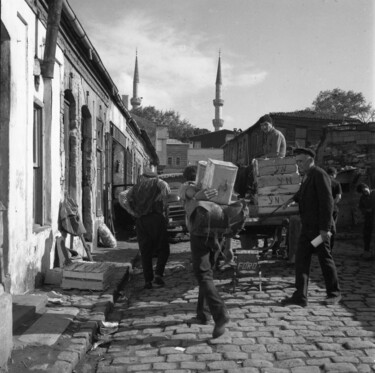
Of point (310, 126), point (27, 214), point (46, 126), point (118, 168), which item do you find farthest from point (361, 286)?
point (310, 126)

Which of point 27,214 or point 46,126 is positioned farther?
point 46,126

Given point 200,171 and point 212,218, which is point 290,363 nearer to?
point 212,218

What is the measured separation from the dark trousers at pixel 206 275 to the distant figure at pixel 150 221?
225 cm

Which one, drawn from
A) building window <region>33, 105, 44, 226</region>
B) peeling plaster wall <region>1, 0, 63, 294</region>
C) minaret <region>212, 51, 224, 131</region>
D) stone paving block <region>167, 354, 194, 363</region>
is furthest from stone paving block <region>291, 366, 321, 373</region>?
minaret <region>212, 51, 224, 131</region>

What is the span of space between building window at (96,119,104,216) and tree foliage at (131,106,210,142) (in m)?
70.2

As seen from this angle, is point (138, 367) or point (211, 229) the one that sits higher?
point (211, 229)

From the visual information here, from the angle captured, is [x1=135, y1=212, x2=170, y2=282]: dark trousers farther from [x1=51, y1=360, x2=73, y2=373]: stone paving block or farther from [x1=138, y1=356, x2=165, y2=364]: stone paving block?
[x1=51, y1=360, x2=73, y2=373]: stone paving block

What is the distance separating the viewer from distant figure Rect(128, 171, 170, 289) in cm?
755

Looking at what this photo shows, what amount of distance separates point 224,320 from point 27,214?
321 cm

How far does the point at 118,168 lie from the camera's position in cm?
1834

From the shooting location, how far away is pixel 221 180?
5312 millimetres

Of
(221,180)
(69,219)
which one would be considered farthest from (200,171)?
(69,219)

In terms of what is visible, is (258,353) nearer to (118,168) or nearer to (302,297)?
(302,297)

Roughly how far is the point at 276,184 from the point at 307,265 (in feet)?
6.63
